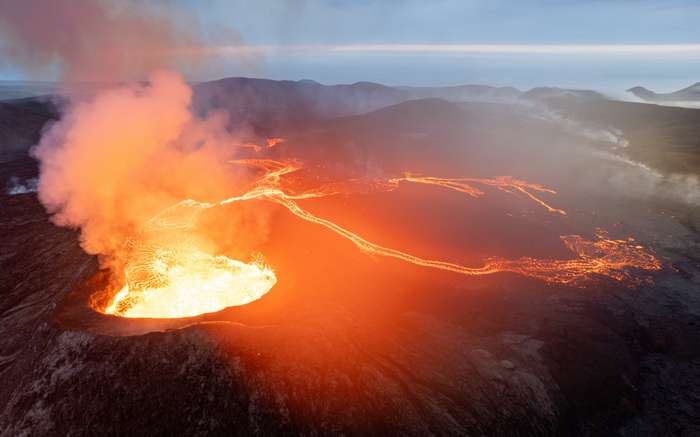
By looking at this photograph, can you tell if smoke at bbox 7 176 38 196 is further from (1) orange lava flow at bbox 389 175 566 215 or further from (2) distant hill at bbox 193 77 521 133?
(2) distant hill at bbox 193 77 521 133

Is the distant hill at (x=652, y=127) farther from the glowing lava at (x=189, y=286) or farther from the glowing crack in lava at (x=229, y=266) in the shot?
the glowing lava at (x=189, y=286)

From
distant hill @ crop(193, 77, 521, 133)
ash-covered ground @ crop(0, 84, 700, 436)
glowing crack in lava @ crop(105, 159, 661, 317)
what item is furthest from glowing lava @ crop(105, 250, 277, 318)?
distant hill @ crop(193, 77, 521, 133)

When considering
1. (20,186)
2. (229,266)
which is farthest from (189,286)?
(20,186)

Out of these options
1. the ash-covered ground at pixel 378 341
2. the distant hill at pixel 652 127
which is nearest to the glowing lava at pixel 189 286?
the ash-covered ground at pixel 378 341

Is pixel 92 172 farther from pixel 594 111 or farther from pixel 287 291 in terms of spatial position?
pixel 594 111

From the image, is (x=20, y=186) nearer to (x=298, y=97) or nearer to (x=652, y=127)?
(x=652, y=127)

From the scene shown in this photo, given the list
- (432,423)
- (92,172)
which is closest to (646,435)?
(432,423)
